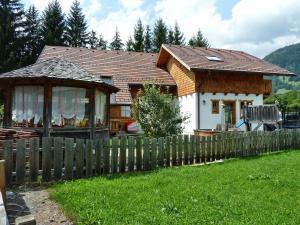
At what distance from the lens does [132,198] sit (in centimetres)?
730

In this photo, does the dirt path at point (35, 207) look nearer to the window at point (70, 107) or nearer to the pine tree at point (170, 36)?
the window at point (70, 107)

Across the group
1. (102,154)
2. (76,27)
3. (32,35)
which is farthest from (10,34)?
(102,154)

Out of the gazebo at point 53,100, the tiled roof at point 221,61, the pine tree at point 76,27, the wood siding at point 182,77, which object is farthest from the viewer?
the pine tree at point 76,27

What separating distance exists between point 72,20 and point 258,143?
4446cm

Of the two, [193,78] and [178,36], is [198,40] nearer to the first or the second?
[178,36]

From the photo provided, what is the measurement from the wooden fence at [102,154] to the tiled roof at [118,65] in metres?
14.9

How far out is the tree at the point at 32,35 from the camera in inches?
1807

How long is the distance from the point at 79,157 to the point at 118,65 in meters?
22.4

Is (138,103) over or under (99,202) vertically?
over

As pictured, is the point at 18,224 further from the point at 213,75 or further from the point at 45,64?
the point at 213,75

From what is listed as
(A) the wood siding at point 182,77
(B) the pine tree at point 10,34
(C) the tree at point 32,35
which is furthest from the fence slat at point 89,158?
(C) the tree at point 32,35

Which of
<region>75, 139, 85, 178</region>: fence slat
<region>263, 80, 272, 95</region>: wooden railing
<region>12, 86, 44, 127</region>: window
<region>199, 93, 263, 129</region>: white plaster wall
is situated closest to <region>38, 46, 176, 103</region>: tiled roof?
<region>199, 93, 263, 129</region>: white plaster wall

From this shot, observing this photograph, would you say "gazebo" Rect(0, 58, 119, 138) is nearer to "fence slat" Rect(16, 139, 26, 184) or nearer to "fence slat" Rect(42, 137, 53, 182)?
"fence slat" Rect(42, 137, 53, 182)

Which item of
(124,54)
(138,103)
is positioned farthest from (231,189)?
(124,54)
